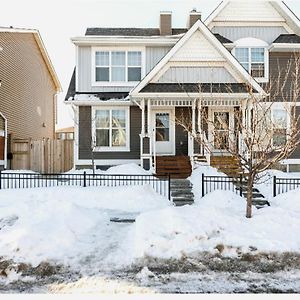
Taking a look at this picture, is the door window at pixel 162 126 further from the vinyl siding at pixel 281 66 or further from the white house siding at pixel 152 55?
the vinyl siding at pixel 281 66

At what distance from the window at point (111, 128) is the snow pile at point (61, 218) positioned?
221 inches

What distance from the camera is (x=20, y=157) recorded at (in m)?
20.1

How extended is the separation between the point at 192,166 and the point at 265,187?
369 cm

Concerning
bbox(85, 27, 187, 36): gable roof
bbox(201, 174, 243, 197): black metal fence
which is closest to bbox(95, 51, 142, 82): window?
bbox(85, 27, 187, 36): gable roof

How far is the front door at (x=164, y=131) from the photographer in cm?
1780

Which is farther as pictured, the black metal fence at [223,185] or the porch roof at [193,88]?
the porch roof at [193,88]

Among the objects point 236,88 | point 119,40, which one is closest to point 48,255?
point 236,88

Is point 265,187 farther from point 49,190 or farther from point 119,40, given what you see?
point 119,40

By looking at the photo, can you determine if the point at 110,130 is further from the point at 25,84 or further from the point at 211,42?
the point at 25,84

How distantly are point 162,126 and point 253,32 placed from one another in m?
7.22

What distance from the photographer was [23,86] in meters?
23.5

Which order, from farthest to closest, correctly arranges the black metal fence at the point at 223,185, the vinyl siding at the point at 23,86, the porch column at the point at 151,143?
the vinyl siding at the point at 23,86 → the porch column at the point at 151,143 → the black metal fence at the point at 223,185

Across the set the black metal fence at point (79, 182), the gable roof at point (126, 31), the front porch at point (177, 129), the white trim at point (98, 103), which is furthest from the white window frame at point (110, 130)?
the gable roof at point (126, 31)

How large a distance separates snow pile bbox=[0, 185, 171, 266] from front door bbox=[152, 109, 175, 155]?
230 inches
